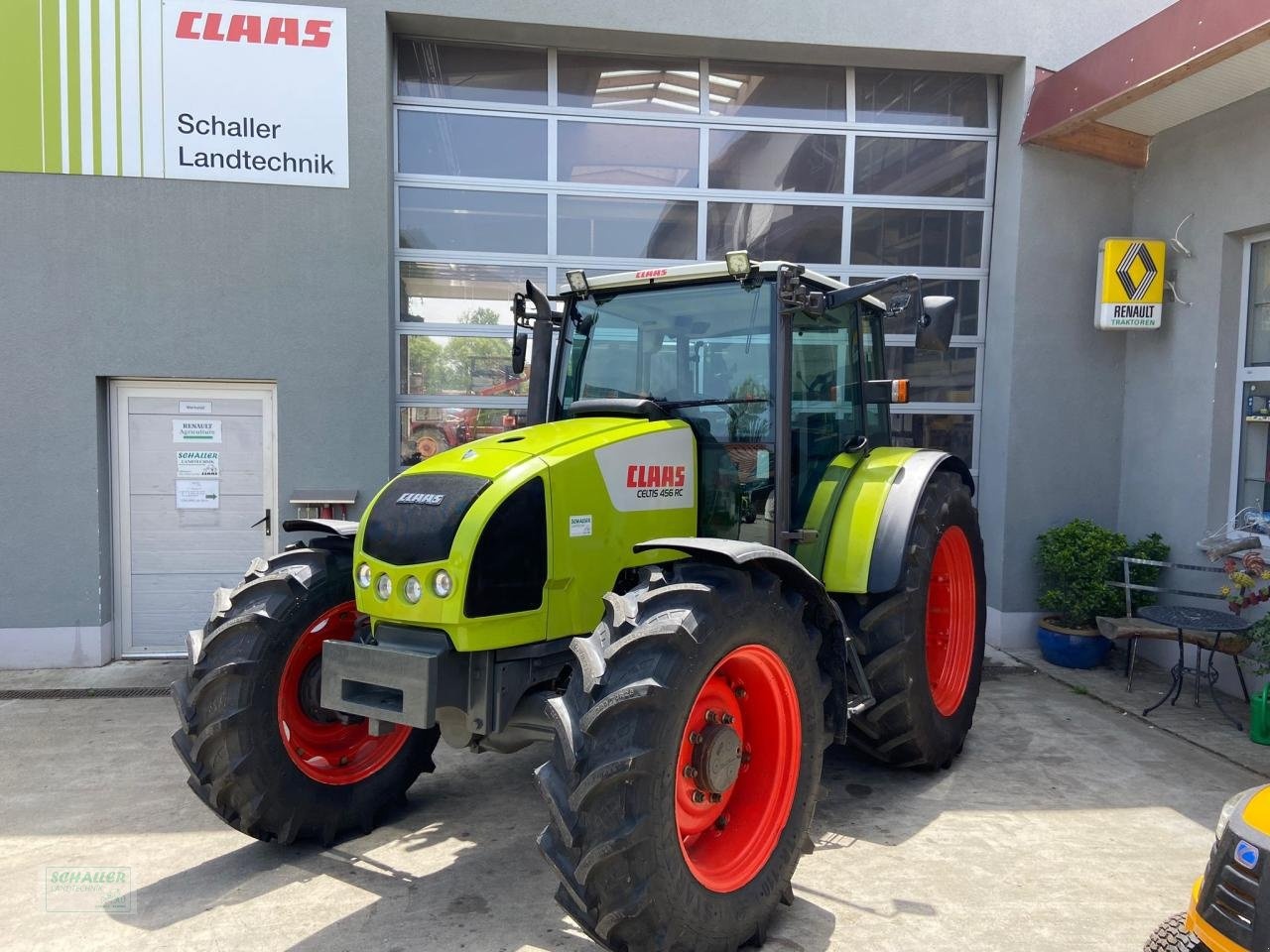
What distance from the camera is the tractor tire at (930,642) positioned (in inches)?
151

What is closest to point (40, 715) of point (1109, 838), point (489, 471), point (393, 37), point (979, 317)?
point (489, 471)

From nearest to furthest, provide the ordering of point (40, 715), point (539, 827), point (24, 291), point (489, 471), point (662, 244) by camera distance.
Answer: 1. point (489, 471)
2. point (539, 827)
3. point (40, 715)
4. point (24, 291)
5. point (662, 244)

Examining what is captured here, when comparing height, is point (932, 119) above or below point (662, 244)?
above

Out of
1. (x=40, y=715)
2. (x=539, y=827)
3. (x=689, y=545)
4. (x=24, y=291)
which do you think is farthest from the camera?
(x=24, y=291)

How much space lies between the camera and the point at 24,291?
5891mm

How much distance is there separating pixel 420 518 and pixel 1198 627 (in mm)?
4629

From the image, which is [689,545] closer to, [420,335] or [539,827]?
[539,827]

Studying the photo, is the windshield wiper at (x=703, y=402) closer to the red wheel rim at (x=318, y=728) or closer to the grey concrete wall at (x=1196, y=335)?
the red wheel rim at (x=318, y=728)

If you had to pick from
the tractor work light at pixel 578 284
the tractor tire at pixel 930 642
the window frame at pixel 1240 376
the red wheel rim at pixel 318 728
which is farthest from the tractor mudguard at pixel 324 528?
the window frame at pixel 1240 376

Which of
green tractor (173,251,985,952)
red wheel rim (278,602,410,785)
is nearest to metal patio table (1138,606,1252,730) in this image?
green tractor (173,251,985,952)

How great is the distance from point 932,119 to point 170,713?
7.02 meters

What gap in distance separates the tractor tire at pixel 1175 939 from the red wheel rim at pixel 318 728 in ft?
9.07

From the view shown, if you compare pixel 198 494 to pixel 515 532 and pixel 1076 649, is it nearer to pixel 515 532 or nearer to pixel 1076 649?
pixel 515 532

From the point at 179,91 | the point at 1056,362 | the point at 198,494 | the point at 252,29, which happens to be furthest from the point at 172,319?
the point at 1056,362
